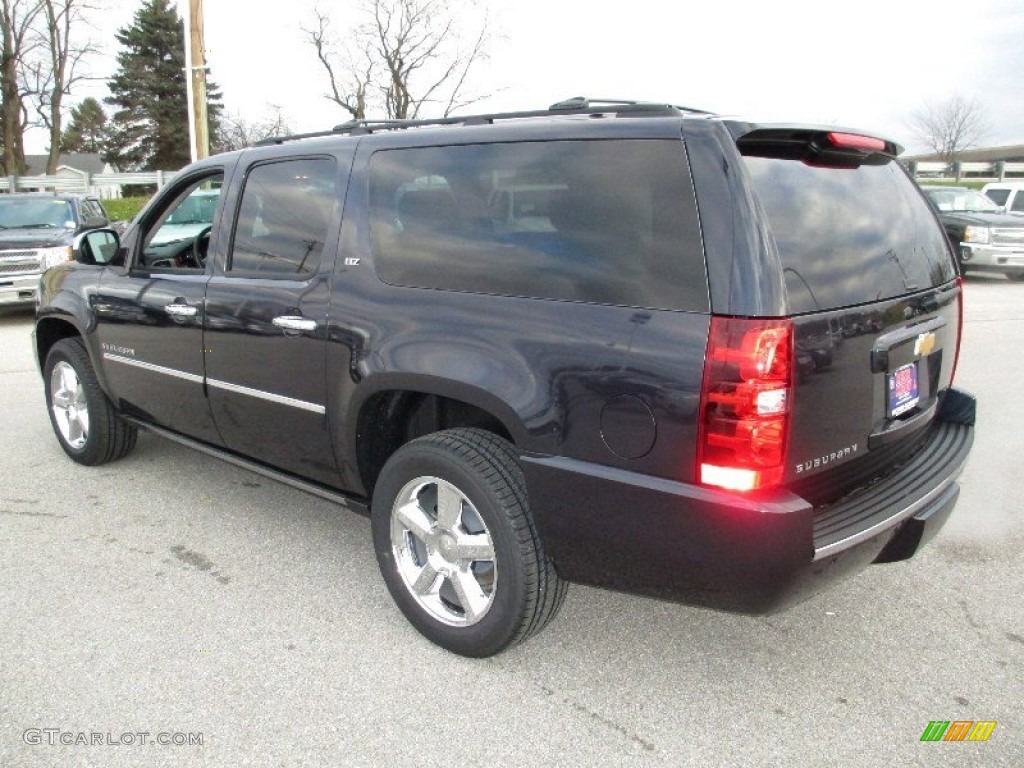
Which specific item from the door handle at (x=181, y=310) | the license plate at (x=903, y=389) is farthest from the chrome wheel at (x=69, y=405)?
the license plate at (x=903, y=389)

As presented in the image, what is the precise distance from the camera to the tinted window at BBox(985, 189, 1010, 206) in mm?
18094

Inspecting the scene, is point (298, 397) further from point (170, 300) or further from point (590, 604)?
point (590, 604)

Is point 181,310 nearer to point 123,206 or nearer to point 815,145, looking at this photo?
point 815,145

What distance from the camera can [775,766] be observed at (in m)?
2.41

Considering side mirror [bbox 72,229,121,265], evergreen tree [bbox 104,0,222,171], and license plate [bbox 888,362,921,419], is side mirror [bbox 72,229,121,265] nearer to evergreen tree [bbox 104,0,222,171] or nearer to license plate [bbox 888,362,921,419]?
license plate [bbox 888,362,921,419]

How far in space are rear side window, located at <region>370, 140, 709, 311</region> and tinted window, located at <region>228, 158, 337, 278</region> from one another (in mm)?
309

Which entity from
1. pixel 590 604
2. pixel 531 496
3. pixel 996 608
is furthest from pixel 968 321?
pixel 531 496

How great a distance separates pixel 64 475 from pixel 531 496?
348 cm

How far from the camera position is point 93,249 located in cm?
459

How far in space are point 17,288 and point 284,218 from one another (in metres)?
8.77

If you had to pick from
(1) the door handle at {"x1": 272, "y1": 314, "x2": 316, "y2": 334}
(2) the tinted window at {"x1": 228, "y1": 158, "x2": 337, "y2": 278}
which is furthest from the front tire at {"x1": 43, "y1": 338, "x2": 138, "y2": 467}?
(1) the door handle at {"x1": 272, "y1": 314, "x2": 316, "y2": 334}

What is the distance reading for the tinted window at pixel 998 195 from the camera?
18094 mm

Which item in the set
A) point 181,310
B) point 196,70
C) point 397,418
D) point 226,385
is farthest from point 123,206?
point 397,418

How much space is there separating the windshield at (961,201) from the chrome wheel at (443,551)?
54.1 feet
